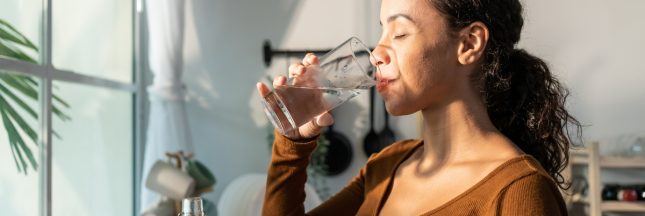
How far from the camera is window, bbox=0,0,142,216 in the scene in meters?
1.56

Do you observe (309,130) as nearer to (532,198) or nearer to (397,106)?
(397,106)

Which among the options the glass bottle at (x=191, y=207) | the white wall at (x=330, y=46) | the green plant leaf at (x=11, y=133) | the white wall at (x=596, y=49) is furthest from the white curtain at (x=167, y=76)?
the glass bottle at (x=191, y=207)

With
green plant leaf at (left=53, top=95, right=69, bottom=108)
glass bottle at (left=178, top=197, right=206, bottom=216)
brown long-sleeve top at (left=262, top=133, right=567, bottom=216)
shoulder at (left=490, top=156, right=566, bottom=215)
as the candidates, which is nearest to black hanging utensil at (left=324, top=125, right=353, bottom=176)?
green plant leaf at (left=53, top=95, right=69, bottom=108)

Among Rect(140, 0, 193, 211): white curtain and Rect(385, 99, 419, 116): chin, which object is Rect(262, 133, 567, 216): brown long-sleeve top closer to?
Rect(385, 99, 419, 116): chin

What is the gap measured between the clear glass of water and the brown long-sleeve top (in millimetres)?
128

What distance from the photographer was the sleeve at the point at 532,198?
804mm

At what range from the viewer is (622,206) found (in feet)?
8.54

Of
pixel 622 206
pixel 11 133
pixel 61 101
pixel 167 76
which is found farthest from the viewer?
pixel 622 206

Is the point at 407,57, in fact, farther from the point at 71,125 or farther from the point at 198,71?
the point at 198,71

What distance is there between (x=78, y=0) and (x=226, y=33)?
87 cm

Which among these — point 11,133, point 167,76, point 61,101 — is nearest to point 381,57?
point 11,133

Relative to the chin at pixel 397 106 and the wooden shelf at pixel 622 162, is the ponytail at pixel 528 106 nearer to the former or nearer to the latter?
the chin at pixel 397 106

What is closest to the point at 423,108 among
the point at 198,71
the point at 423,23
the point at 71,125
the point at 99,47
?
the point at 423,23

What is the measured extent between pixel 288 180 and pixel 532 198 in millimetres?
433
